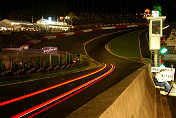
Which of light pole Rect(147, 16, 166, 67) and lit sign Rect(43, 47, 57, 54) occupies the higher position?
light pole Rect(147, 16, 166, 67)

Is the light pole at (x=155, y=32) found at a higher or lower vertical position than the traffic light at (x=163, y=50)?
higher

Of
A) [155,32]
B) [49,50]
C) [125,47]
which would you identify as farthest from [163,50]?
[125,47]

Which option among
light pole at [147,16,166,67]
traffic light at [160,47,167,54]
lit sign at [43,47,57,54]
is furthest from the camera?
lit sign at [43,47,57,54]

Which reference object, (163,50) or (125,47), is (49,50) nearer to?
(163,50)

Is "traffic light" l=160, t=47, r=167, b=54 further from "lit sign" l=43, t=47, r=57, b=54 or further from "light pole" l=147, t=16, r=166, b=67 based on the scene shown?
"lit sign" l=43, t=47, r=57, b=54

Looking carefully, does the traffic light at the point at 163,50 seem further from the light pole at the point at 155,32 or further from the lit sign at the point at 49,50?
the lit sign at the point at 49,50

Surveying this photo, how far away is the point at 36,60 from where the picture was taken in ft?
63.2

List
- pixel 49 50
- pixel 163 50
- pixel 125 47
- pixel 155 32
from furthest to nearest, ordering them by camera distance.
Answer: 1. pixel 125 47
2. pixel 49 50
3. pixel 163 50
4. pixel 155 32

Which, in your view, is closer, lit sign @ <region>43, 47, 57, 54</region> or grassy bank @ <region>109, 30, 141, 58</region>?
lit sign @ <region>43, 47, 57, 54</region>

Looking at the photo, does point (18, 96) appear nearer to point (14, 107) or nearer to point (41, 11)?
point (14, 107)

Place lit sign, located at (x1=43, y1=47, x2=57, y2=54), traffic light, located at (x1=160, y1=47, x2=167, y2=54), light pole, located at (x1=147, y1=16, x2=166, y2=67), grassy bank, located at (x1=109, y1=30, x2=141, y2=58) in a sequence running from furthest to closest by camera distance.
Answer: grassy bank, located at (x1=109, y1=30, x2=141, y2=58), lit sign, located at (x1=43, y1=47, x2=57, y2=54), traffic light, located at (x1=160, y1=47, x2=167, y2=54), light pole, located at (x1=147, y1=16, x2=166, y2=67)

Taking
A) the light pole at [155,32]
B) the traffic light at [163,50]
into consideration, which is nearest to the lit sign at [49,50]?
the light pole at [155,32]

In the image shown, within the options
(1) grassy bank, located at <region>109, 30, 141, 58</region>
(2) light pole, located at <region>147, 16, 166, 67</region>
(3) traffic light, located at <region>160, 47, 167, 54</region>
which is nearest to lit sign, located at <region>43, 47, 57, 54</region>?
(2) light pole, located at <region>147, 16, 166, 67</region>

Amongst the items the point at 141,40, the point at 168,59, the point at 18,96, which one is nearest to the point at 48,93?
the point at 18,96
